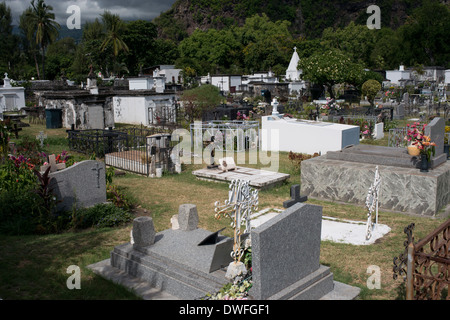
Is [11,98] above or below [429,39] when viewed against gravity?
below

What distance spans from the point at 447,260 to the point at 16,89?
31.4 m

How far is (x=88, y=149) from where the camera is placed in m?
17.2

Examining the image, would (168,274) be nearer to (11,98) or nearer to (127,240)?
(127,240)

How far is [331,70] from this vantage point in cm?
3938

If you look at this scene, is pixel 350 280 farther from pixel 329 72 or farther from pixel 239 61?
pixel 239 61

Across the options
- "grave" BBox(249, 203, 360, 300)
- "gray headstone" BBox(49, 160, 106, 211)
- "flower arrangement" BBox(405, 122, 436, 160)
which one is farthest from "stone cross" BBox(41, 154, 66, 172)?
"flower arrangement" BBox(405, 122, 436, 160)

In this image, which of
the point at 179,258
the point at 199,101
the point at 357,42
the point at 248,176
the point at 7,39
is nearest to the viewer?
the point at 179,258

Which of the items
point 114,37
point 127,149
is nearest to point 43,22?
point 114,37

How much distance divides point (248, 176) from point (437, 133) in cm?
519

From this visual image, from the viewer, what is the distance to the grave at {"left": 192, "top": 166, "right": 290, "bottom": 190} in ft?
41.3

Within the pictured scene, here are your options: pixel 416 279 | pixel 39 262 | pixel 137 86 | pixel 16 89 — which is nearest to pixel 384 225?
pixel 416 279

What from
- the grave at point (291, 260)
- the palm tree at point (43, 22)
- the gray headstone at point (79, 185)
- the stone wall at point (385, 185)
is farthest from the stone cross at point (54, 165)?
the palm tree at point (43, 22)

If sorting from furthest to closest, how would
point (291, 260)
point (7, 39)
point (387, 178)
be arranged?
1. point (7, 39)
2. point (387, 178)
3. point (291, 260)

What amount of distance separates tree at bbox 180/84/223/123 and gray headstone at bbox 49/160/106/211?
16.0m
